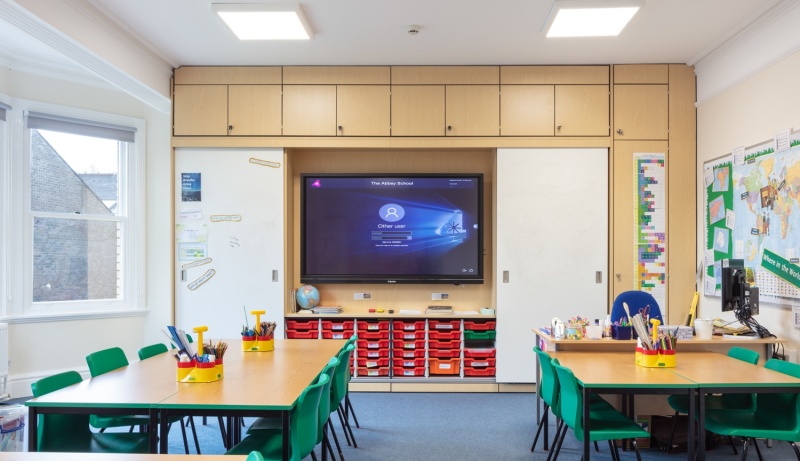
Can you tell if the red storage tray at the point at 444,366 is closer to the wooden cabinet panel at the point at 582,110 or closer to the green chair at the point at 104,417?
the wooden cabinet panel at the point at 582,110

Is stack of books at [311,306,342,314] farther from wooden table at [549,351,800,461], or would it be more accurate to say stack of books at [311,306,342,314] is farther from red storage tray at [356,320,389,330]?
wooden table at [549,351,800,461]

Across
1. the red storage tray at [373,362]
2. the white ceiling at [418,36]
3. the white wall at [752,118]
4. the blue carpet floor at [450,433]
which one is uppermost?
the white ceiling at [418,36]

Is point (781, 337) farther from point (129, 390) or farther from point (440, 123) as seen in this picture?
point (129, 390)

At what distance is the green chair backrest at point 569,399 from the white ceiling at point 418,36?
9.32 ft

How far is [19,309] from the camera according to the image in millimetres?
5457

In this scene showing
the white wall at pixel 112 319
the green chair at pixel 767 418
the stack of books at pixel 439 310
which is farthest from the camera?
the stack of books at pixel 439 310

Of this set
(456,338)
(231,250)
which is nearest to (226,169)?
(231,250)

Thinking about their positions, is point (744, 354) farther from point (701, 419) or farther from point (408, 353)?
point (408, 353)

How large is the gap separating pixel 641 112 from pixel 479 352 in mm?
3003

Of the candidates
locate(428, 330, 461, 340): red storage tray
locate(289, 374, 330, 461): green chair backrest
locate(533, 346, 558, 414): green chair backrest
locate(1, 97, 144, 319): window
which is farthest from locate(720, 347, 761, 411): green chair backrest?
locate(1, 97, 144, 319): window

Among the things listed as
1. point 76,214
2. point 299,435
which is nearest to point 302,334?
point 76,214

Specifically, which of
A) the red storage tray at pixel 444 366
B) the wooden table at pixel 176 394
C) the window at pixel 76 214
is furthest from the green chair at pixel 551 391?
the window at pixel 76 214

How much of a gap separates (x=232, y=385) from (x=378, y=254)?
125 inches

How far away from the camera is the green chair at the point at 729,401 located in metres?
3.87
